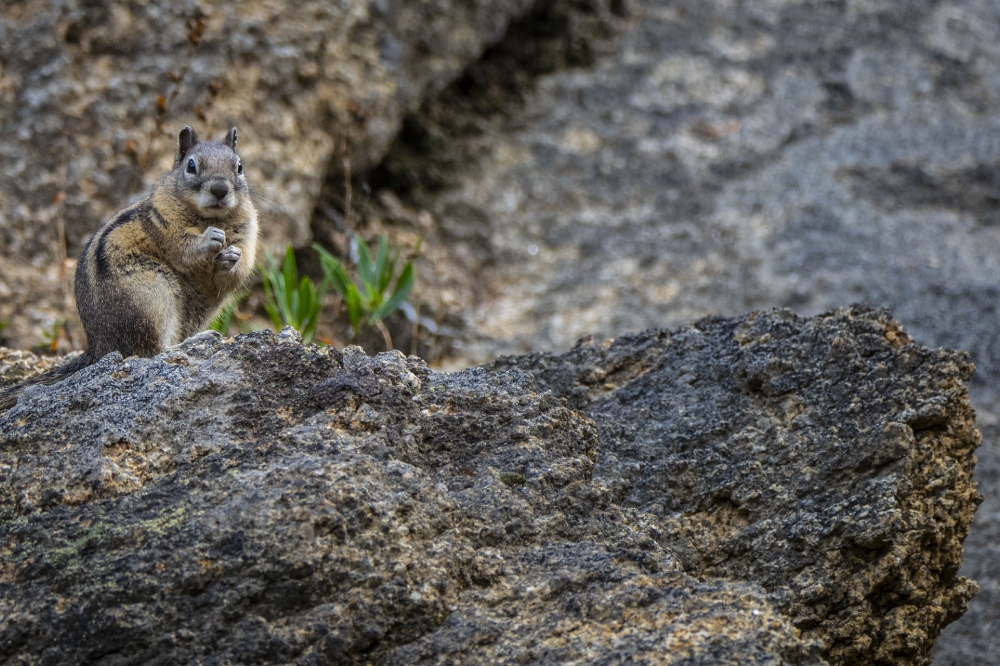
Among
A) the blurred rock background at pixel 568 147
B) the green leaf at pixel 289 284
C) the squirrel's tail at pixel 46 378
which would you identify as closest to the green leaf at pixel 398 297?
the green leaf at pixel 289 284

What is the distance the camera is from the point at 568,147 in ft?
26.6

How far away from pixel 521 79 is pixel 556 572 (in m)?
6.20

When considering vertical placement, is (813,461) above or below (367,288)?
above

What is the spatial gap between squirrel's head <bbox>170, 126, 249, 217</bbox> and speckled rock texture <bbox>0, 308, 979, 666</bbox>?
4.07 feet

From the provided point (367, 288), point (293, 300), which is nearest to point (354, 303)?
point (367, 288)

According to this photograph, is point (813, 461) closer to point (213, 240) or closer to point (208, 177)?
point (213, 240)

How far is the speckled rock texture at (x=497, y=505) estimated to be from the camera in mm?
2621

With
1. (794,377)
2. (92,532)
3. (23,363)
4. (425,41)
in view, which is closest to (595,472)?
(794,377)

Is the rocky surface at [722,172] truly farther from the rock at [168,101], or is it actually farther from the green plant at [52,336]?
the green plant at [52,336]

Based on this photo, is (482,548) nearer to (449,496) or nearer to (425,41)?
(449,496)

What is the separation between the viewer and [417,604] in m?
2.69

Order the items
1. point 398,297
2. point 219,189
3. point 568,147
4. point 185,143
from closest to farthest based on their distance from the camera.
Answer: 1. point 219,189
2. point 185,143
3. point 398,297
4. point 568,147

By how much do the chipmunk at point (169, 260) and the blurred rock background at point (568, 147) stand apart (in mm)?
1333

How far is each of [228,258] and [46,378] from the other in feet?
2.63
